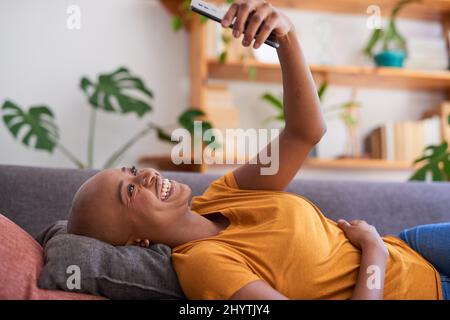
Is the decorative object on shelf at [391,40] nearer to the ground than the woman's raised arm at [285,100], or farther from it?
farther from it

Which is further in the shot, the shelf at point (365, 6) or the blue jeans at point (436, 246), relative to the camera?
the shelf at point (365, 6)

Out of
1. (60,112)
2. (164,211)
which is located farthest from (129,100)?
(164,211)

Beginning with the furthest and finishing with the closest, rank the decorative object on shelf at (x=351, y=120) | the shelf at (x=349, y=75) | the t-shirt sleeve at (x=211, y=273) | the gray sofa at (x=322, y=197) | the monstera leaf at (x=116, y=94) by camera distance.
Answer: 1. the decorative object on shelf at (x=351, y=120)
2. the shelf at (x=349, y=75)
3. the monstera leaf at (x=116, y=94)
4. the gray sofa at (x=322, y=197)
5. the t-shirt sleeve at (x=211, y=273)

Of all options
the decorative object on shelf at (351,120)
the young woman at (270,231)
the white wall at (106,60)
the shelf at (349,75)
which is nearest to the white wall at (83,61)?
the white wall at (106,60)

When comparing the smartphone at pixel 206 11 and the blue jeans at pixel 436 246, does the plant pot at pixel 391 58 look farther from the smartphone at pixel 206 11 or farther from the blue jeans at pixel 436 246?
the smartphone at pixel 206 11

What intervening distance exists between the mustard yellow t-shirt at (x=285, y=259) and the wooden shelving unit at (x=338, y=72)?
1629 millimetres

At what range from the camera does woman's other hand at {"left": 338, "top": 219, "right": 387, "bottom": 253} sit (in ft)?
3.43

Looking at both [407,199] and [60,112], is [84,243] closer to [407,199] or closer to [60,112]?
[407,199]

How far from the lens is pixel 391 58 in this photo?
2.86 m

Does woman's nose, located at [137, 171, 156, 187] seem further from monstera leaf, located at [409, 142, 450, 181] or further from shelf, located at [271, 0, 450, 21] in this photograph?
shelf, located at [271, 0, 450, 21]

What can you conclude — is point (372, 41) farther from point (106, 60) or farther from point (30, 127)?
point (30, 127)

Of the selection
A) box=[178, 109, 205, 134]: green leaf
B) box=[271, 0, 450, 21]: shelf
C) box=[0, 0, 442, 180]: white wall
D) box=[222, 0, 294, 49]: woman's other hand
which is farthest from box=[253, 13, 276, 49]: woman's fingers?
box=[271, 0, 450, 21]: shelf

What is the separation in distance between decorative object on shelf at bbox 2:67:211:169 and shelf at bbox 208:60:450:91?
1.38 ft

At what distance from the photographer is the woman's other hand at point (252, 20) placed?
2.94ft
